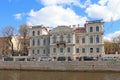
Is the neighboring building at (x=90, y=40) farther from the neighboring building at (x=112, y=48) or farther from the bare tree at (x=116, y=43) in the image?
the neighboring building at (x=112, y=48)

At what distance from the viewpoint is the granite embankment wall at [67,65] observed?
31916 mm

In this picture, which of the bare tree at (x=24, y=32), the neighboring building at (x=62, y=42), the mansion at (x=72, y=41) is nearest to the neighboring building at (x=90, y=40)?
the mansion at (x=72, y=41)

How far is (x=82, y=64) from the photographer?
33.7 m

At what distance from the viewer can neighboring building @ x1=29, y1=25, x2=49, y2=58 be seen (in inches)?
2304

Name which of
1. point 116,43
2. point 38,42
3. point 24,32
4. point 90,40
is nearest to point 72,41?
point 90,40

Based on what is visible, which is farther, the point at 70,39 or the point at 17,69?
the point at 70,39

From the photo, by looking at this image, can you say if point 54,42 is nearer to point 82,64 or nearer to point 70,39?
point 70,39

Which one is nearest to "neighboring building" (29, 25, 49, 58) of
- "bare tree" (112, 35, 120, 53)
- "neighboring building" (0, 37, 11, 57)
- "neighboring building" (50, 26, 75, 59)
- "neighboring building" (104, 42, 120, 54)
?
"neighboring building" (50, 26, 75, 59)

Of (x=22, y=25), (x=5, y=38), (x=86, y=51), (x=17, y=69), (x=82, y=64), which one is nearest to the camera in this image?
(x=82, y=64)

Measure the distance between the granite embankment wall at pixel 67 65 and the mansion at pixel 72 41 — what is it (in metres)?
16.8

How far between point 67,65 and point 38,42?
25902 mm

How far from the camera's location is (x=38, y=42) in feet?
195

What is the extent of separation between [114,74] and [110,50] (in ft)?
122

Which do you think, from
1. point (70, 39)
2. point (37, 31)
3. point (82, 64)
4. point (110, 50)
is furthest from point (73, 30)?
point (82, 64)
